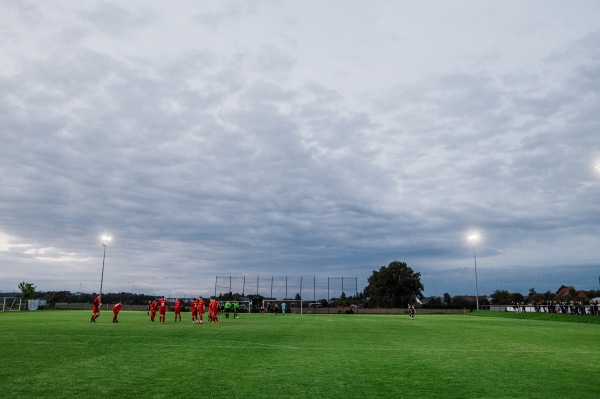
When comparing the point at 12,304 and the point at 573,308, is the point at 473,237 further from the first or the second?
the point at 12,304

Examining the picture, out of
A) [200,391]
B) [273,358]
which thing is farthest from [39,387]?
[273,358]

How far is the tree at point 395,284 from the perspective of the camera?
96.6 meters

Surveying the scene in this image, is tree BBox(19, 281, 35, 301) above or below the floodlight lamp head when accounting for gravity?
below

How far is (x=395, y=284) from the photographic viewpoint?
9769 centimetres

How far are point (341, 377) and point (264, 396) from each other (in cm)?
247

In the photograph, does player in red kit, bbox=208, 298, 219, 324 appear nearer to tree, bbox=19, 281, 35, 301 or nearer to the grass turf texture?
the grass turf texture

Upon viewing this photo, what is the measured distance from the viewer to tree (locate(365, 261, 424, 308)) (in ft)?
317

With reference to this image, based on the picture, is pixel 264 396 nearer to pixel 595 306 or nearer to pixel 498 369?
pixel 498 369

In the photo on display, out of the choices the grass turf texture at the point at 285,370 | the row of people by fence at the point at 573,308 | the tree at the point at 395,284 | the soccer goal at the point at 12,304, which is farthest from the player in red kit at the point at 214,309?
the tree at the point at 395,284

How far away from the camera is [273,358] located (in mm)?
12016

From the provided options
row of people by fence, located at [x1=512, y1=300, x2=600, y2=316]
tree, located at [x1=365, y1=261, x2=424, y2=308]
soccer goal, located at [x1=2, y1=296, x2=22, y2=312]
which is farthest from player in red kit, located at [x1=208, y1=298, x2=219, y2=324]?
tree, located at [x1=365, y1=261, x2=424, y2=308]

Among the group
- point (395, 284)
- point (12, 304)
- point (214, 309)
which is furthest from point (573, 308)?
point (12, 304)

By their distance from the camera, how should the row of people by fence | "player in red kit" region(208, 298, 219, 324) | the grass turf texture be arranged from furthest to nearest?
1. the row of people by fence
2. "player in red kit" region(208, 298, 219, 324)
3. the grass turf texture

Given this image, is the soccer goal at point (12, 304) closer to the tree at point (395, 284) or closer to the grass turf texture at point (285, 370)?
the grass turf texture at point (285, 370)
